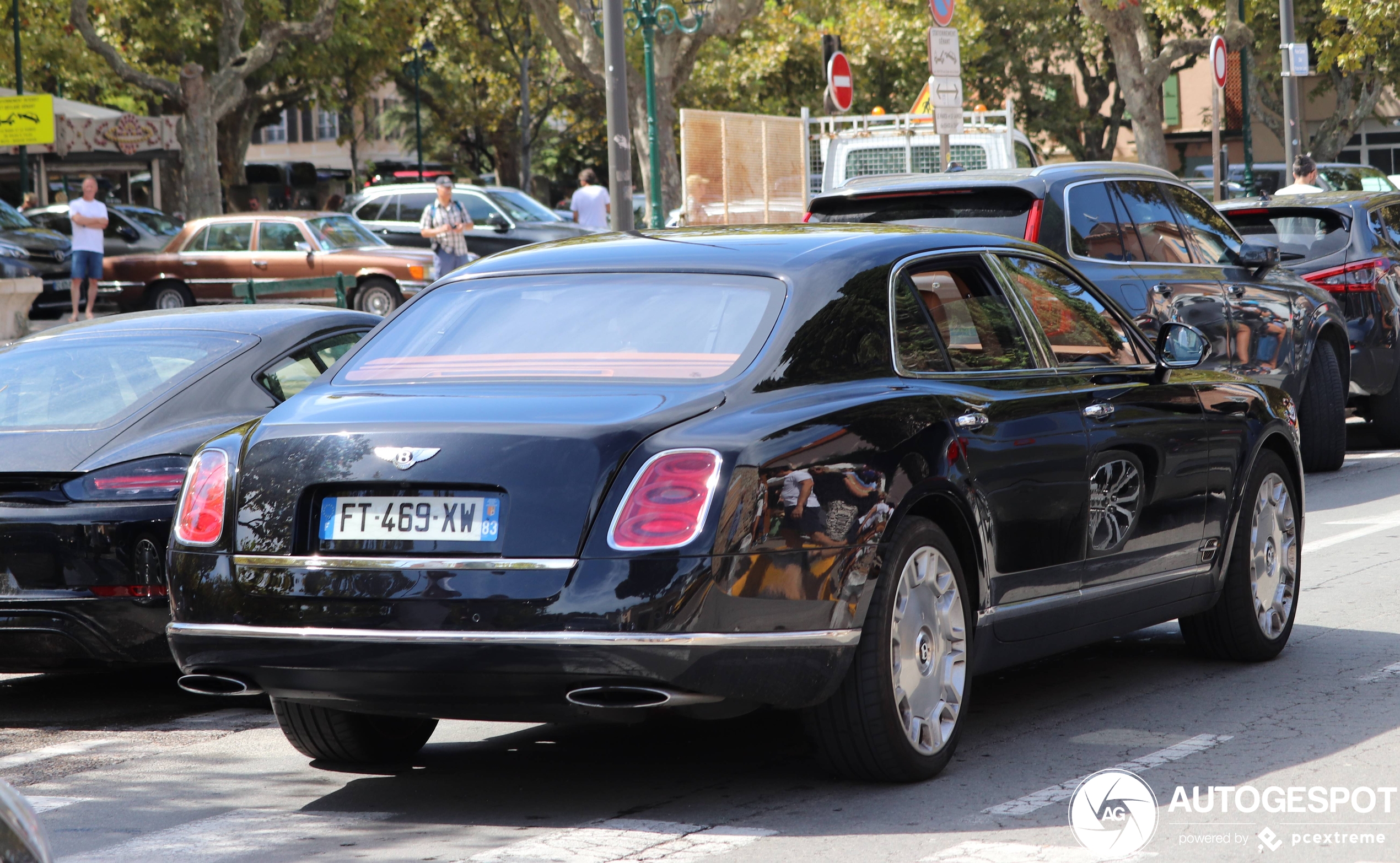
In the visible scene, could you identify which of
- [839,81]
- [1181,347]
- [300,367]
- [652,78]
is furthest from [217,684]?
[652,78]

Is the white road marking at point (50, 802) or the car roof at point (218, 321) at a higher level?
the car roof at point (218, 321)

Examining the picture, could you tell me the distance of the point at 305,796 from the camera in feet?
17.4

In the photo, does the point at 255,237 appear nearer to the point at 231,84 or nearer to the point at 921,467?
the point at 231,84

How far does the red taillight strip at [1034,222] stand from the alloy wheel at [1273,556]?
9.48ft

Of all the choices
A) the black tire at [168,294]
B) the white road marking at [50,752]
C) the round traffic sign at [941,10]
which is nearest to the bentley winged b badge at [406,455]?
the white road marking at [50,752]

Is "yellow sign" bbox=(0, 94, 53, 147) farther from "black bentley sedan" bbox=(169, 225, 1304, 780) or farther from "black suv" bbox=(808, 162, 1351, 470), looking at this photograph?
"black bentley sedan" bbox=(169, 225, 1304, 780)

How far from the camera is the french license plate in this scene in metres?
4.60

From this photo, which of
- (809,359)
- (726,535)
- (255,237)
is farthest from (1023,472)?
(255,237)

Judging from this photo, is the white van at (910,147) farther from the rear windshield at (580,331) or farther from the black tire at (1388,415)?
the rear windshield at (580,331)

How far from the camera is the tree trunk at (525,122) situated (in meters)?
54.9

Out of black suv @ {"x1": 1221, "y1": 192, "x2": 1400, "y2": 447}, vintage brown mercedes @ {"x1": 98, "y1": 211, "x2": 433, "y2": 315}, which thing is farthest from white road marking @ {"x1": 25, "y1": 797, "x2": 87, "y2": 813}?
vintage brown mercedes @ {"x1": 98, "y1": 211, "x2": 433, "y2": 315}

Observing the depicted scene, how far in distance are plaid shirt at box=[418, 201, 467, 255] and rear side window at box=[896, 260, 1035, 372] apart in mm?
17828

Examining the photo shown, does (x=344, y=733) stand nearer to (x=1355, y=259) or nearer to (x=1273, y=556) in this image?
(x=1273, y=556)

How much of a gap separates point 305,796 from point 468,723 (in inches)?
38.5
